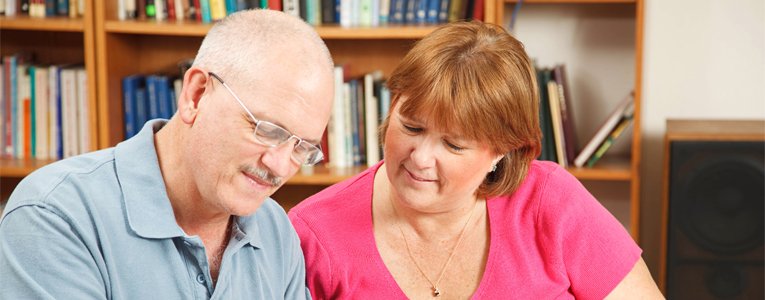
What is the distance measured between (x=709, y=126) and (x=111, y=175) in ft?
7.28

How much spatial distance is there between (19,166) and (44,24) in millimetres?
462

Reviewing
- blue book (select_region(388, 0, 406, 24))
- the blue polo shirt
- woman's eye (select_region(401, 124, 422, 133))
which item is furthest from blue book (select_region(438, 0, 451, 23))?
the blue polo shirt

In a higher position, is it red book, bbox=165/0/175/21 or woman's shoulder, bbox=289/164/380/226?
red book, bbox=165/0/175/21

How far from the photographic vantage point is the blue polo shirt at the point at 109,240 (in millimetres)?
1245

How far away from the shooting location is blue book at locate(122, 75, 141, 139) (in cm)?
321

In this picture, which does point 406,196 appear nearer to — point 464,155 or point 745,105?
point 464,155

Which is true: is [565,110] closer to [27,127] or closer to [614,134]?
[614,134]

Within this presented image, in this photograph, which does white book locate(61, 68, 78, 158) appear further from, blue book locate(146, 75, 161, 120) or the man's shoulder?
the man's shoulder

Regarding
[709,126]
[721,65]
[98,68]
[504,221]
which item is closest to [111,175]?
[504,221]

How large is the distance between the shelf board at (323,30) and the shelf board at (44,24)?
3.9 inches

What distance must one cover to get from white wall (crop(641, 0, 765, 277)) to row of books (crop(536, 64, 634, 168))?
0.85 feet

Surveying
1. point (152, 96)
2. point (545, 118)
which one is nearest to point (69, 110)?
point (152, 96)

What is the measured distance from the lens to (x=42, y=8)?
3.21 metres

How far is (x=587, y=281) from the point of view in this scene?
1.88m
